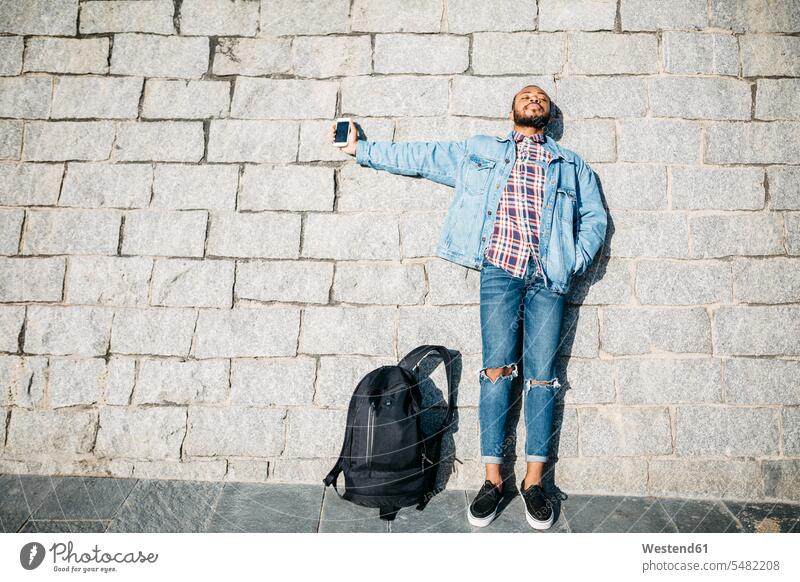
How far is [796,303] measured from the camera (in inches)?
112

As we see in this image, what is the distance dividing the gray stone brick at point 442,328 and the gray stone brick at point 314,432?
1.83 feet

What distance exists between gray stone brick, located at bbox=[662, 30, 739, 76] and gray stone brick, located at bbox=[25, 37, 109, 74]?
11.4 ft

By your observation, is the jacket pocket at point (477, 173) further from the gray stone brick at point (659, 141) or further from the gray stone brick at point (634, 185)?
the gray stone brick at point (659, 141)

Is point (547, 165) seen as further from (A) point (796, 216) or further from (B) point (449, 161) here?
(A) point (796, 216)

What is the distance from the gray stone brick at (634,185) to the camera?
2.90 m

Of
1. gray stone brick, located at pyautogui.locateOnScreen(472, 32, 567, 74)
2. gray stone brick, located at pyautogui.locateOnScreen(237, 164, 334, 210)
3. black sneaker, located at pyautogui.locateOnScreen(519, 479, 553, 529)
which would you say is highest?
gray stone brick, located at pyautogui.locateOnScreen(472, 32, 567, 74)

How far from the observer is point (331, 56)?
3.01 m

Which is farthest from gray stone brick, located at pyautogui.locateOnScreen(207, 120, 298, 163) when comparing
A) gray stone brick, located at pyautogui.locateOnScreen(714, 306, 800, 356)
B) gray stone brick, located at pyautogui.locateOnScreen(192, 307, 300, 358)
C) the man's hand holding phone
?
gray stone brick, located at pyautogui.locateOnScreen(714, 306, 800, 356)

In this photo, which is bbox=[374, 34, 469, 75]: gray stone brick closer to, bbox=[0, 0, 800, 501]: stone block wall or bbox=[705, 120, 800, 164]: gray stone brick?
bbox=[0, 0, 800, 501]: stone block wall

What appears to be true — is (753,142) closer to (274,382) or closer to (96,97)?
(274,382)

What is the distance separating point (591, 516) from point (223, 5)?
12.0 ft

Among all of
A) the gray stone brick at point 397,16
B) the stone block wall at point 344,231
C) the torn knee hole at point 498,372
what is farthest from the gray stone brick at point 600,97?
the torn knee hole at point 498,372

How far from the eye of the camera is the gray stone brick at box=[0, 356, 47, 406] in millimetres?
2850
